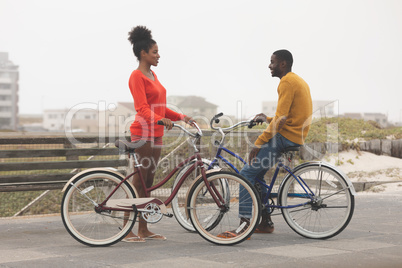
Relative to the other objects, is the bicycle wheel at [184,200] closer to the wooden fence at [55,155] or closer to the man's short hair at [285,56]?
the wooden fence at [55,155]

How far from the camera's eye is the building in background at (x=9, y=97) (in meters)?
129

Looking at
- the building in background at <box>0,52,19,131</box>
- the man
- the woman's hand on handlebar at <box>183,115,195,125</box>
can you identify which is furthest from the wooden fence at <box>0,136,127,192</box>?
the building in background at <box>0,52,19,131</box>

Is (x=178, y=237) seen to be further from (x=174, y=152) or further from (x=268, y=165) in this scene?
(x=174, y=152)

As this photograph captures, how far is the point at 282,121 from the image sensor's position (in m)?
5.69

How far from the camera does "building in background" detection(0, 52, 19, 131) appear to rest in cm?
12875

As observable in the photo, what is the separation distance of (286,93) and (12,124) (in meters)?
131

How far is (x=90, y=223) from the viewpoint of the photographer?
231 inches

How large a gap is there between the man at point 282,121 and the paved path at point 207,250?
2.06ft

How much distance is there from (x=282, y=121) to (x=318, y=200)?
2.99 ft

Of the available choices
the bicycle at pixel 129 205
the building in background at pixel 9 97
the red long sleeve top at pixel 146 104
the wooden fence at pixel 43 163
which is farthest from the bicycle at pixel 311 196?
the building in background at pixel 9 97

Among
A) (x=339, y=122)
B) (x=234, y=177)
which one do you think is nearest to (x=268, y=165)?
(x=234, y=177)

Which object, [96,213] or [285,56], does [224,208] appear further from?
[285,56]

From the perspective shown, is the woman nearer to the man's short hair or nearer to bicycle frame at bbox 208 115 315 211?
bicycle frame at bbox 208 115 315 211

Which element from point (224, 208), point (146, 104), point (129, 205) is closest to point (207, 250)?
point (224, 208)
